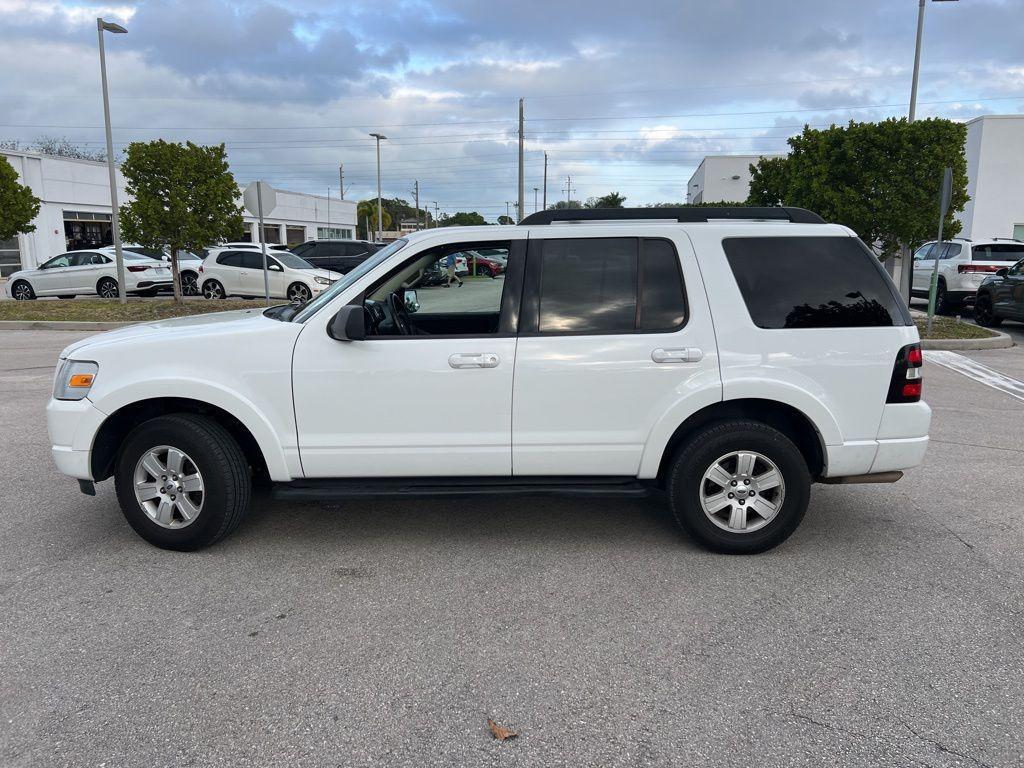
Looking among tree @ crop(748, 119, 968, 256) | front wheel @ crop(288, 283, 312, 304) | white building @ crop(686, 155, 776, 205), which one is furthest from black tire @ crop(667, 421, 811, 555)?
white building @ crop(686, 155, 776, 205)

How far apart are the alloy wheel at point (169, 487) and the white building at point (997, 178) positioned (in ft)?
120

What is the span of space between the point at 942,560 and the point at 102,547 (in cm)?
481

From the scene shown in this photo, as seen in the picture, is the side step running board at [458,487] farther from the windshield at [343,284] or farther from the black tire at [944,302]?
the black tire at [944,302]

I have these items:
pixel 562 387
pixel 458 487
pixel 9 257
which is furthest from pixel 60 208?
pixel 562 387

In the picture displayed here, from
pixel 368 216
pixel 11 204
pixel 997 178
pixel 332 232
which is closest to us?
pixel 11 204

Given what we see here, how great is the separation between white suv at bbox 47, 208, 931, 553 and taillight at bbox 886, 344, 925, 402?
12mm

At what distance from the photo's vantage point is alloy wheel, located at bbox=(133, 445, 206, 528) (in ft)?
14.0

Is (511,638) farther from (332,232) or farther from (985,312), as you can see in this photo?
(332,232)

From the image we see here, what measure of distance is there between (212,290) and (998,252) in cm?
1941

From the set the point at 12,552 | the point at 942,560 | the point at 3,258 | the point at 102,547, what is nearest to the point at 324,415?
the point at 102,547

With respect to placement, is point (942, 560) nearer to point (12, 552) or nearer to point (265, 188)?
point (12, 552)

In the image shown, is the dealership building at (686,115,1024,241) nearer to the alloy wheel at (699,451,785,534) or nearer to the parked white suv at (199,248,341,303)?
the parked white suv at (199,248,341,303)

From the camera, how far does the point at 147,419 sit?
443 centimetres

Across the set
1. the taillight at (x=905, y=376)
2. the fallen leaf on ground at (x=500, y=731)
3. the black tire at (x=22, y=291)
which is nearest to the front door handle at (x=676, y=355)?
the taillight at (x=905, y=376)
